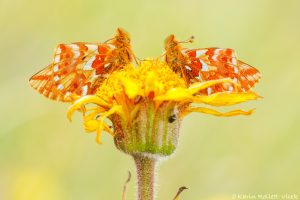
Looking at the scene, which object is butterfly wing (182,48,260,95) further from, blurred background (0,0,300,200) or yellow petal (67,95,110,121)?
blurred background (0,0,300,200)

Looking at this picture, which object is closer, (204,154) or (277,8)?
(204,154)

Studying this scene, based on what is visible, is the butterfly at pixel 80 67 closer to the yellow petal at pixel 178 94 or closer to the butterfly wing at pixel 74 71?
the butterfly wing at pixel 74 71

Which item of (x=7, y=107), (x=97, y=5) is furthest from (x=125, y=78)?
(x=97, y=5)

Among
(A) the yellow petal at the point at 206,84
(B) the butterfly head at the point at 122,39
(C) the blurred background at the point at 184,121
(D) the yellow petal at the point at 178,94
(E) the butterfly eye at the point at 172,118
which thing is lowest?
(E) the butterfly eye at the point at 172,118

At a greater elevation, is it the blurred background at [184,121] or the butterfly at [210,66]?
the blurred background at [184,121]

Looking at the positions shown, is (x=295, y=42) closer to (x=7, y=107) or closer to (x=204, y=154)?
(x=204, y=154)

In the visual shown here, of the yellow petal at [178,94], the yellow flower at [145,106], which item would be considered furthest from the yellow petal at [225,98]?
the yellow petal at [178,94]
